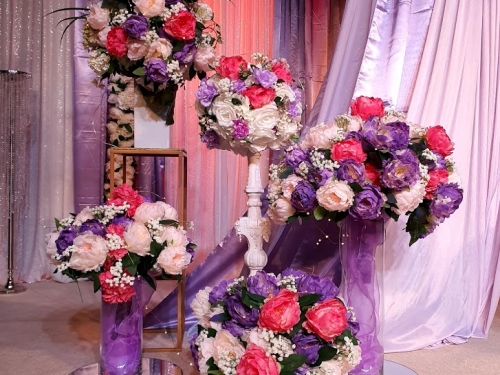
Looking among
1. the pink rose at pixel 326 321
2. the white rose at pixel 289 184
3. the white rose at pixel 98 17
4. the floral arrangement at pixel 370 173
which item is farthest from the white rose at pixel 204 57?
the pink rose at pixel 326 321

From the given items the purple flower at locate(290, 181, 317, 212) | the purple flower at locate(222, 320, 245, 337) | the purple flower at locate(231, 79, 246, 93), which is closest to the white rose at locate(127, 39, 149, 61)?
the purple flower at locate(231, 79, 246, 93)

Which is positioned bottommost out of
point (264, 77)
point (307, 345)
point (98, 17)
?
point (307, 345)

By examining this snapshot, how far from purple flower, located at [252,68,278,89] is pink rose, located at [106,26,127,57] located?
49 cm

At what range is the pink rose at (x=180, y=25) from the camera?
1931 millimetres

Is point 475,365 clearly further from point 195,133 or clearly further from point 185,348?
point 195,133

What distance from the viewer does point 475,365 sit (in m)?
1.99

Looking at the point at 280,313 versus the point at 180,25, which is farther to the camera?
the point at 180,25

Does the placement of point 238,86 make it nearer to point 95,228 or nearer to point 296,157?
point 296,157

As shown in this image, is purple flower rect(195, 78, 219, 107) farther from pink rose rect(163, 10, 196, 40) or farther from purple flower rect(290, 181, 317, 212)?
purple flower rect(290, 181, 317, 212)

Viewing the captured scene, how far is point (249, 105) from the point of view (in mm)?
1876

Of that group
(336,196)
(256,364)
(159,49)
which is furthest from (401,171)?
(159,49)

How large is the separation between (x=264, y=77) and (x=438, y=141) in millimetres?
624

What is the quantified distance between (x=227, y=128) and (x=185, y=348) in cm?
96

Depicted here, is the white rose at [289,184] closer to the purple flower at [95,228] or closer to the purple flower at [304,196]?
the purple flower at [304,196]
